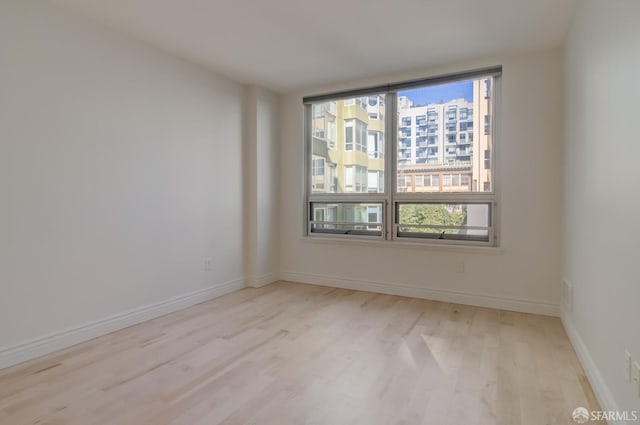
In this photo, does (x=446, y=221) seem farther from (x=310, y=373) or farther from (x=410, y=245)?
(x=310, y=373)

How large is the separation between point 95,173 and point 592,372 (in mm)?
3658

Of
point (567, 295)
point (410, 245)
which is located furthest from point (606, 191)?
point (410, 245)

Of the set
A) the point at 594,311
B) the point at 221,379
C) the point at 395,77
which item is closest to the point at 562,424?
the point at 594,311

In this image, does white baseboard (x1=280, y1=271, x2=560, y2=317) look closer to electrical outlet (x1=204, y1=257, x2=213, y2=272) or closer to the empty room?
the empty room

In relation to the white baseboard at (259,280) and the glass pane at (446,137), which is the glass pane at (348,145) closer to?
the glass pane at (446,137)

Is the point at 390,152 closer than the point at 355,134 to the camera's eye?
Yes

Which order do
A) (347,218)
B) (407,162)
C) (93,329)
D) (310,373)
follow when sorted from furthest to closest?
(347,218) → (407,162) → (93,329) → (310,373)

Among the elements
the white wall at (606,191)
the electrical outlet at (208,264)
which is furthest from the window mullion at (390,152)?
the electrical outlet at (208,264)

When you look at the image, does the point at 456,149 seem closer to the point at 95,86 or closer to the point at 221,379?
the point at 221,379

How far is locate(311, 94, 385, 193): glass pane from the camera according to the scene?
4.25 m

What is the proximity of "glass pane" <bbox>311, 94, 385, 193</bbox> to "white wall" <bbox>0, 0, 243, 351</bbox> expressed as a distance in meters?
1.34

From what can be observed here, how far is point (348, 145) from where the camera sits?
4.44 metres

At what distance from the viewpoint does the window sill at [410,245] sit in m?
3.58

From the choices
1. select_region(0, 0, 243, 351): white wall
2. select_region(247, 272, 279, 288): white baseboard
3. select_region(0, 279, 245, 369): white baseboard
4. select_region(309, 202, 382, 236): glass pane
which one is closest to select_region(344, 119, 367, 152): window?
select_region(309, 202, 382, 236): glass pane
